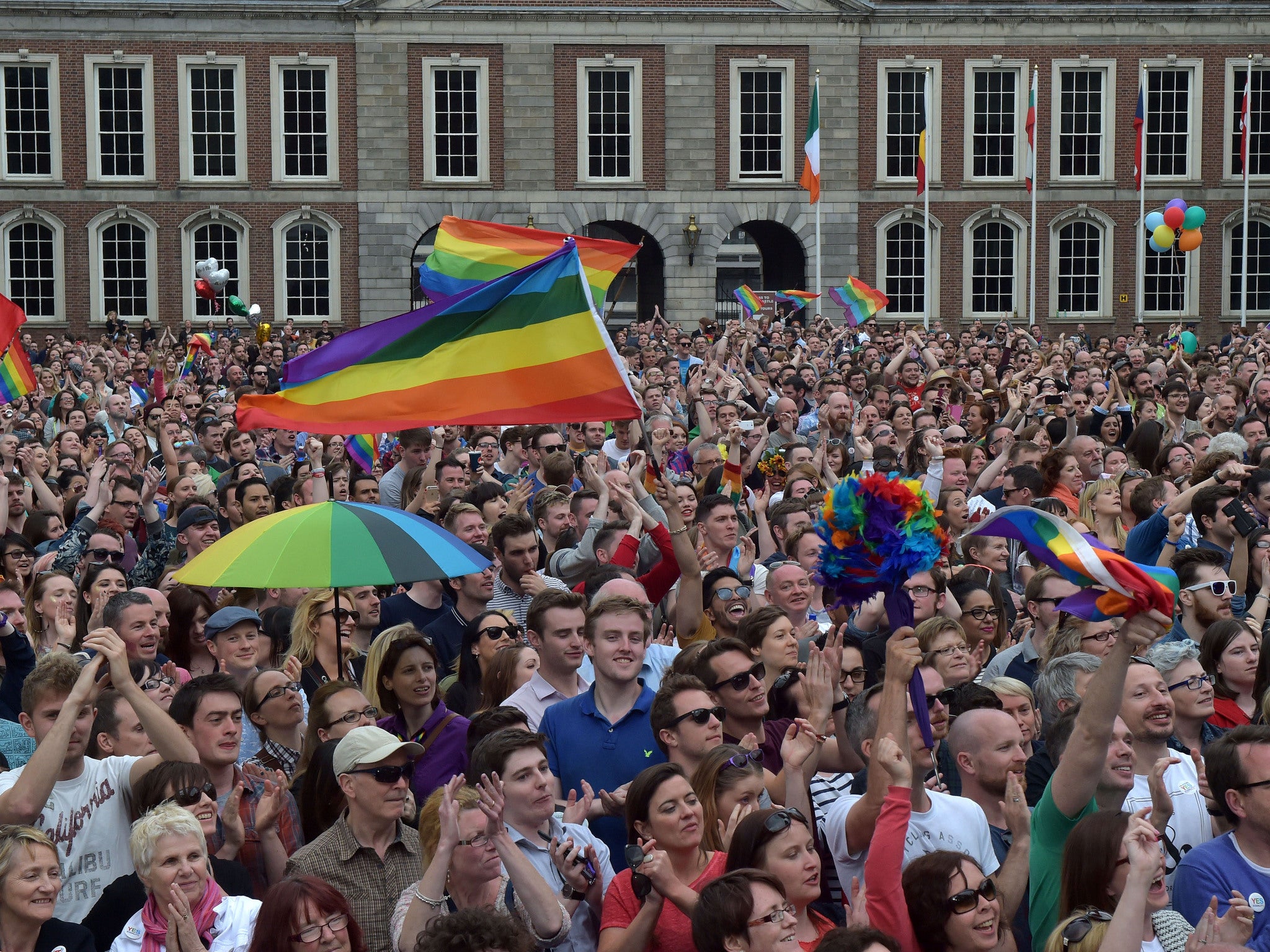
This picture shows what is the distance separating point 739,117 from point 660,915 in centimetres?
3687

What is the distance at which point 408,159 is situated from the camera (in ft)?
131

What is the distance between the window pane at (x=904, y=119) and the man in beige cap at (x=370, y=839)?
36.6 m

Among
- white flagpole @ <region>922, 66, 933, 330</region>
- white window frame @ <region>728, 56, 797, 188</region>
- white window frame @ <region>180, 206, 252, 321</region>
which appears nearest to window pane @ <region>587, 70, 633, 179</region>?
white window frame @ <region>728, 56, 797, 188</region>

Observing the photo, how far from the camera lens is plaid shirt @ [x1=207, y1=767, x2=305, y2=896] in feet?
18.5

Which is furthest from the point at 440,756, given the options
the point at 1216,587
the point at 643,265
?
the point at 643,265

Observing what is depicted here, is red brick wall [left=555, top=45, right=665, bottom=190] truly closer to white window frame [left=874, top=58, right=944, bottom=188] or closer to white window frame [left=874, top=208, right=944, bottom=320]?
white window frame [left=874, top=58, right=944, bottom=188]

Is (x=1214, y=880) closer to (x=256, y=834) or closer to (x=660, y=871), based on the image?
(x=660, y=871)

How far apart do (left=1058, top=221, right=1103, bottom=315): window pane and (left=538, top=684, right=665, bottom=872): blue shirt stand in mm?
36659

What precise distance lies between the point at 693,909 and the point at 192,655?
410 centimetres

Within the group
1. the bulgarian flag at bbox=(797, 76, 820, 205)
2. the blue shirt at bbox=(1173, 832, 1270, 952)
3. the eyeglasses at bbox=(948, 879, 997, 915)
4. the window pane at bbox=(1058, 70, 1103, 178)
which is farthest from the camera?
the window pane at bbox=(1058, 70, 1103, 178)

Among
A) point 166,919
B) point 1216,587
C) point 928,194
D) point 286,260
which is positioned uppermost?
point 928,194

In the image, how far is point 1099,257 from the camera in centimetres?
4125

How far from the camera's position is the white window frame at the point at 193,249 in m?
39.9

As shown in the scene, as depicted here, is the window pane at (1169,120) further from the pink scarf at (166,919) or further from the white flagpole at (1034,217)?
the pink scarf at (166,919)
